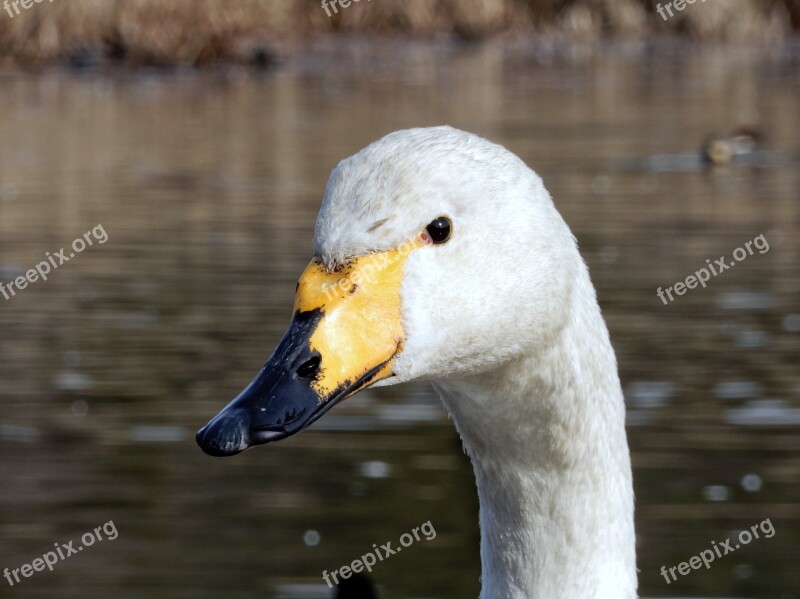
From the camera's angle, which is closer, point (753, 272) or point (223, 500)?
point (223, 500)

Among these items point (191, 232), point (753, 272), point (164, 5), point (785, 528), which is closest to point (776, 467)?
point (785, 528)

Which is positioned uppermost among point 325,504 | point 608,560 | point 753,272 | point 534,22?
point 608,560

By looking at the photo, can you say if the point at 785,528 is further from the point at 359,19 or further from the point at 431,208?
the point at 359,19

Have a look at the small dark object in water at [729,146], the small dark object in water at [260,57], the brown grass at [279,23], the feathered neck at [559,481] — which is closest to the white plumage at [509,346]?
the feathered neck at [559,481]

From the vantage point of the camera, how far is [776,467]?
9.49 meters

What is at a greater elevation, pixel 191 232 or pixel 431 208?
pixel 431 208

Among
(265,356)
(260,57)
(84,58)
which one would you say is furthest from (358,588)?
(260,57)

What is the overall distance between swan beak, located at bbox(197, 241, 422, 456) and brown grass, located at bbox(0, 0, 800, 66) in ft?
91.7

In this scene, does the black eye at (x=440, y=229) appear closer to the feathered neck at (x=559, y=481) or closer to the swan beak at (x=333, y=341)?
the swan beak at (x=333, y=341)

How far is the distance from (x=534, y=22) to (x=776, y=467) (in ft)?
111

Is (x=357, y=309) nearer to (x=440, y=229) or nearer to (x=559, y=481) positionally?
(x=440, y=229)

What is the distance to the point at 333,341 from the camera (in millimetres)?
3619

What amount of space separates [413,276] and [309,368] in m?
0.29

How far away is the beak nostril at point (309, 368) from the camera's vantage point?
360 cm
